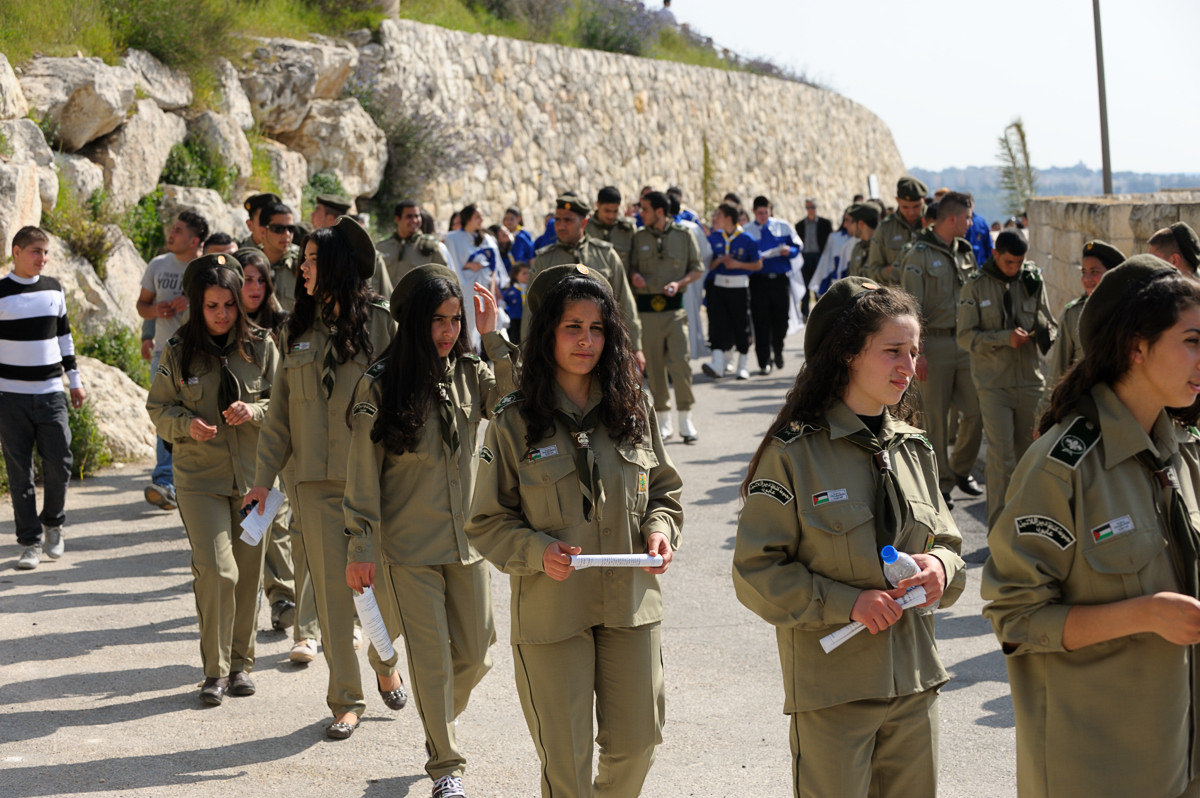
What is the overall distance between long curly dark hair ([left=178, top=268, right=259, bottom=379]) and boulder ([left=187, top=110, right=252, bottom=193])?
10.3m

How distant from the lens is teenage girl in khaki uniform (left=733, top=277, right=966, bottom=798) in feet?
10.5

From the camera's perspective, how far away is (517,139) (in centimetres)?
2556

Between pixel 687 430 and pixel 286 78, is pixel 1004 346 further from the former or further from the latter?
pixel 286 78

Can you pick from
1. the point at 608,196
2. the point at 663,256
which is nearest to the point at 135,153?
the point at 608,196

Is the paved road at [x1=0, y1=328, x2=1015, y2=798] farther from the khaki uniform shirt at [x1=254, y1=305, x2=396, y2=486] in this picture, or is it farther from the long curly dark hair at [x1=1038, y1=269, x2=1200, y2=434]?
the long curly dark hair at [x1=1038, y1=269, x2=1200, y2=434]

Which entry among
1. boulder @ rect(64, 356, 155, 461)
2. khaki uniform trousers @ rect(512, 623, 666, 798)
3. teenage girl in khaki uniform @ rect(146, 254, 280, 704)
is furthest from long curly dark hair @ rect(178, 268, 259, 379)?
Result: boulder @ rect(64, 356, 155, 461)

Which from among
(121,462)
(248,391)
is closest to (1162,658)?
(248,391)

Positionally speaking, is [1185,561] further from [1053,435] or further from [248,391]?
[248,391]

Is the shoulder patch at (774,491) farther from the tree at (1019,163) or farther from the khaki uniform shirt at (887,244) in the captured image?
the tree at (1019,163)

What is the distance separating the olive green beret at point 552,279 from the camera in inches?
159

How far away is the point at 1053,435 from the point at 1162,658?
0.56m

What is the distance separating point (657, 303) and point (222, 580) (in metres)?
6.91

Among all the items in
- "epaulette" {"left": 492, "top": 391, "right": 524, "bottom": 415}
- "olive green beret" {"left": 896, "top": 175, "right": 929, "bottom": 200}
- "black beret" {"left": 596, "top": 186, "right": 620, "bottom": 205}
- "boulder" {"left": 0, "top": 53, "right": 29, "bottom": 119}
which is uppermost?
"boulder" {"left": 0, "top": 53, "right": 29, "bottom": 119}

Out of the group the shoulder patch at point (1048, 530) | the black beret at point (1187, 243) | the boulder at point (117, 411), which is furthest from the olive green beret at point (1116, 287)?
the boulder at point (117, 411)
